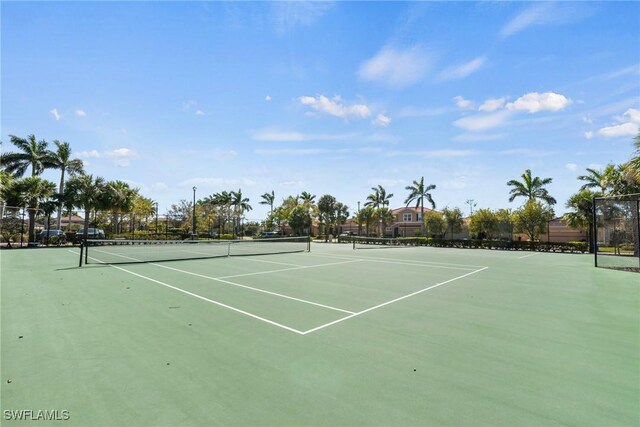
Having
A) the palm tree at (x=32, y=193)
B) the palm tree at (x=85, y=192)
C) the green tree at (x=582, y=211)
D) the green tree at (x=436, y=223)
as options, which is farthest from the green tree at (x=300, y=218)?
the green tree at (x=582, y=211)

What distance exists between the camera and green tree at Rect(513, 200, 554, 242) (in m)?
34.5

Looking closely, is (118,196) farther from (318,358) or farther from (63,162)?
(318,358)

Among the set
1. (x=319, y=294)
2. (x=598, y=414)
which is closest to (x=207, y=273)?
(x=319, y=294)

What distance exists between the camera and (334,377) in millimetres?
3756

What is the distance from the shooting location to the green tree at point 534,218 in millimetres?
34500

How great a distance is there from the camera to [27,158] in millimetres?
36281

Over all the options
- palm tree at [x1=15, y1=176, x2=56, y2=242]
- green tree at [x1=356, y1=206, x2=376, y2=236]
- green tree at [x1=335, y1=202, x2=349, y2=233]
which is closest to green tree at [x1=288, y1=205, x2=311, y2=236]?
green tree at [x1=335, y1=202, x2=349, y2=233]

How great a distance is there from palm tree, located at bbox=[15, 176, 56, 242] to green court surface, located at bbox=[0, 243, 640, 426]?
25791 millimetres

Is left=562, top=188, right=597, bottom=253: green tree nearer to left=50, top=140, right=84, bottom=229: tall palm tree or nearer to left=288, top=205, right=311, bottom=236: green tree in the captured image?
left=288, top=205, right=311, bottom=236: green tree

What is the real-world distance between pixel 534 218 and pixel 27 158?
56676mm

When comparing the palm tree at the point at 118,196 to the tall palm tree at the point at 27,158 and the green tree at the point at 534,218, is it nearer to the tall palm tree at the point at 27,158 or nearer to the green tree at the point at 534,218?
the tall palm tree at the point at 27,158

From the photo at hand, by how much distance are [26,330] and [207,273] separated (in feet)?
22.8

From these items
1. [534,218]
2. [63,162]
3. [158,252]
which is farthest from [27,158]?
[534,218]

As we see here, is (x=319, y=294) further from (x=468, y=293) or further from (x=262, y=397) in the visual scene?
(x=262, y=397)
